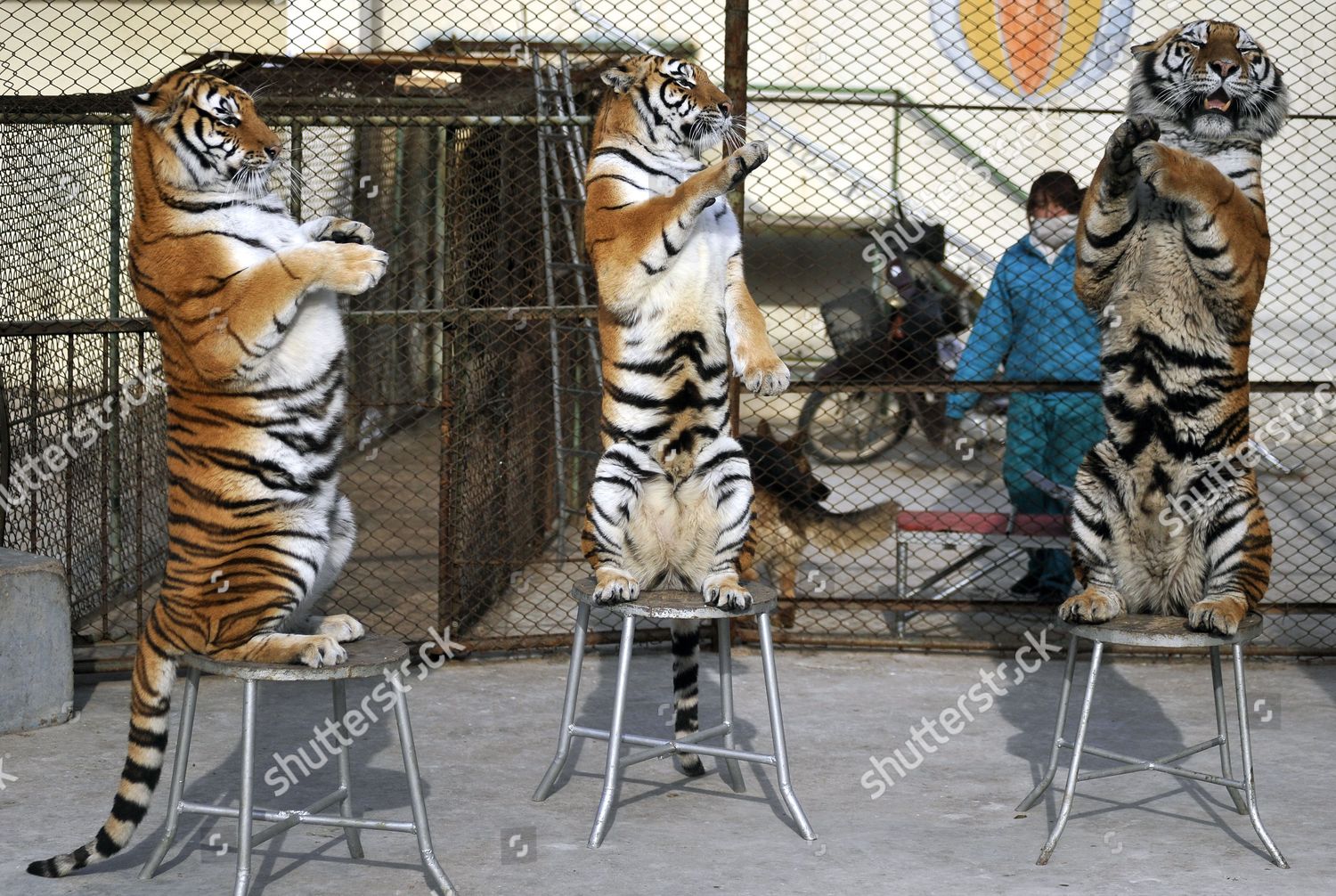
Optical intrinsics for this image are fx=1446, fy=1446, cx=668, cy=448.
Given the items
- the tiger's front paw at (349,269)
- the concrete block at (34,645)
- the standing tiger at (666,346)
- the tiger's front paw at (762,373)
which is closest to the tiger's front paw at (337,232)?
the tiger's front paw at (349,269)

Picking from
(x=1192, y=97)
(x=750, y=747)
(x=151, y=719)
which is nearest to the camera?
(x=151, y=719)

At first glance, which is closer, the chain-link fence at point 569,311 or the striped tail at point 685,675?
the striped tail at point 685,675

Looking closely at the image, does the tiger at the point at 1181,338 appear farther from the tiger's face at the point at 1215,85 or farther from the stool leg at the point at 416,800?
the stool leg at the point at 416,800

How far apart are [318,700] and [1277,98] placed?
12.9ft

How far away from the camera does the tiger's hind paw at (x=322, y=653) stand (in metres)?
3.58

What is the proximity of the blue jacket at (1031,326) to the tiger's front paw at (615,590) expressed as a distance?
2.82 m

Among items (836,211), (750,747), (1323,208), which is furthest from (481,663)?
(1323,208)

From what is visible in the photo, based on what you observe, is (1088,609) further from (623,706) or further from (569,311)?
(569,311)

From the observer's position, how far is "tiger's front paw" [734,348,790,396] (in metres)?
4.11

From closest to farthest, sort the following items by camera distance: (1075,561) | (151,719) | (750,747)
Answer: (151,719) → (1075,561) → (750,747)

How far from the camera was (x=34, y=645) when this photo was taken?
5148 mm

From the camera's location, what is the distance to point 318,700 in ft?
18.2

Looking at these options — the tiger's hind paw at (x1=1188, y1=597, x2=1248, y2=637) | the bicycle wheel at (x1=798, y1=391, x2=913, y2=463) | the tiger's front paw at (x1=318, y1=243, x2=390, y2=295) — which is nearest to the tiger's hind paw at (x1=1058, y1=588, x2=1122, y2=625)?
the tiger's hind paw at (x1=1188, y1=597, x2=1248, y2=637)

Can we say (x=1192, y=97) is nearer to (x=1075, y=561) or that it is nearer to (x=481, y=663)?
(x=1075, y=561)
